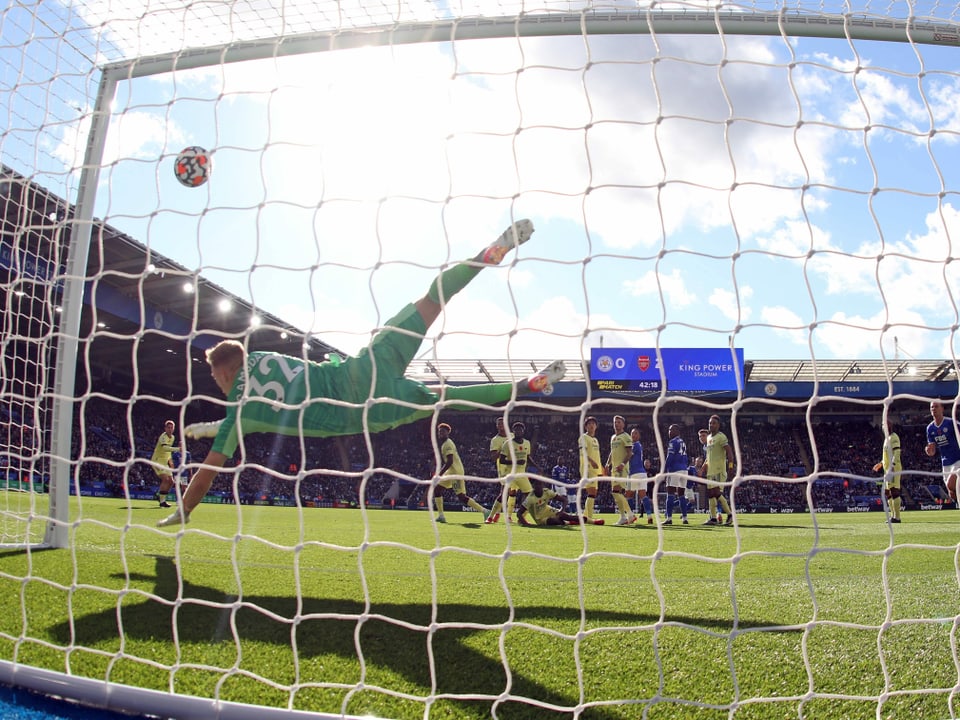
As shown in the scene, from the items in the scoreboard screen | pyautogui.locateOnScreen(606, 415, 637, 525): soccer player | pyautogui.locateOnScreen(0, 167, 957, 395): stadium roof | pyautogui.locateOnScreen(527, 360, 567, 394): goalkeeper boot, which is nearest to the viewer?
pyautogui.locateOnScreen(0, 167, 957, 395): stadium roof

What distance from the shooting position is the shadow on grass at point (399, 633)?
2129 mm

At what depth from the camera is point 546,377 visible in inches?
200

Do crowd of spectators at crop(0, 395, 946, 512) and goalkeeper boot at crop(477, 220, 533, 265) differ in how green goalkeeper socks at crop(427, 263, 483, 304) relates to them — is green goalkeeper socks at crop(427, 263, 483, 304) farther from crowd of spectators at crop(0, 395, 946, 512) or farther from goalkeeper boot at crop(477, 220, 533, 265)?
crowd of spectators at crop(0, 395, 946, 512)

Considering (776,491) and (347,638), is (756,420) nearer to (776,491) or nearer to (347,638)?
(776,491)

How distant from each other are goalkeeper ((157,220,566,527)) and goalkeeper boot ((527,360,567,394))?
32.7 inches

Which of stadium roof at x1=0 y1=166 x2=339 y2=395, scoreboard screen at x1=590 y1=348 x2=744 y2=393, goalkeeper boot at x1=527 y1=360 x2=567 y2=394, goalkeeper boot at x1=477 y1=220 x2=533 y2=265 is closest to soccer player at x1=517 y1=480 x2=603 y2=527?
stadium roof at x1=0 y1=166 x2=339 y2=395

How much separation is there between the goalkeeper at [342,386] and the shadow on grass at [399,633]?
73cm

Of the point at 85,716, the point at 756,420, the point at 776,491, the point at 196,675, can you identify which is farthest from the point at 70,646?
the point at 756,420

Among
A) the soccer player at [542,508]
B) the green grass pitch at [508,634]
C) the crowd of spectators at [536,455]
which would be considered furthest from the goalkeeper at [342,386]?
the crowd of spectators at [536,455]

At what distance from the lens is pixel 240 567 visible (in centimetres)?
415

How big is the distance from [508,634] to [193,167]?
3144mm

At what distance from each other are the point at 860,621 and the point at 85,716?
3035mm

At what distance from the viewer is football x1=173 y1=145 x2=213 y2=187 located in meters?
3.72

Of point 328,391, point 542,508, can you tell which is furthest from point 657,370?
point 328,391
